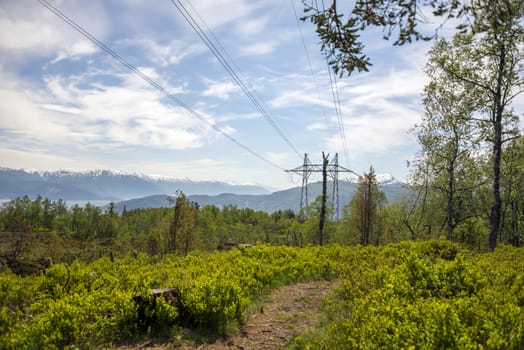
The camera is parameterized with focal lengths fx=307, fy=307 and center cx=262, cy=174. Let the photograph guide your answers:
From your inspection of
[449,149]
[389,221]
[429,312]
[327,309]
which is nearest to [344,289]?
[327,309]

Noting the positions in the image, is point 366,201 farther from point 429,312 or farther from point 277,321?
point 429,312

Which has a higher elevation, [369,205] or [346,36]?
[346,36]

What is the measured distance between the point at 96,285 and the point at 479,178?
3050 centimetres

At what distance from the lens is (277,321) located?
824cm

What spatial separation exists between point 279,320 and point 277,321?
0.26 feet

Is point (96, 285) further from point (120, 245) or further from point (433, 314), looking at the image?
point (120, 245)

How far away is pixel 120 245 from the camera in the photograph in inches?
2549

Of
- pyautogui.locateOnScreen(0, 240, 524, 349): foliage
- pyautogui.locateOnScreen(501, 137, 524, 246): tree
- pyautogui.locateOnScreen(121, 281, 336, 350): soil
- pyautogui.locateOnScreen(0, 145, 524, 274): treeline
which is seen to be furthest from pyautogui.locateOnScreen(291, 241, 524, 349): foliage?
pyautogui.locateOnScreen(501, 137, 524, 246): tree

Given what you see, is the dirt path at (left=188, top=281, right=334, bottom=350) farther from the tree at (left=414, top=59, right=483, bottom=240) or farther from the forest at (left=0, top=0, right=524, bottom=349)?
the tree at (left=414, top=59, right=483, bottom=240)

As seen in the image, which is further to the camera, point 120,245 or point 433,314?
point 120,245

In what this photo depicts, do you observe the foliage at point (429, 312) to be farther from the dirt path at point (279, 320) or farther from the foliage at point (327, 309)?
the dirt path at point (279, 320)

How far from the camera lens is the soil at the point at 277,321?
22.4 feet

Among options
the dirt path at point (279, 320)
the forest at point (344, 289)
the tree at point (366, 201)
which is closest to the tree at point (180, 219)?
the forest at point (344, 289)

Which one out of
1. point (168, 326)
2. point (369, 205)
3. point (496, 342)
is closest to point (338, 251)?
point (168, 326)
